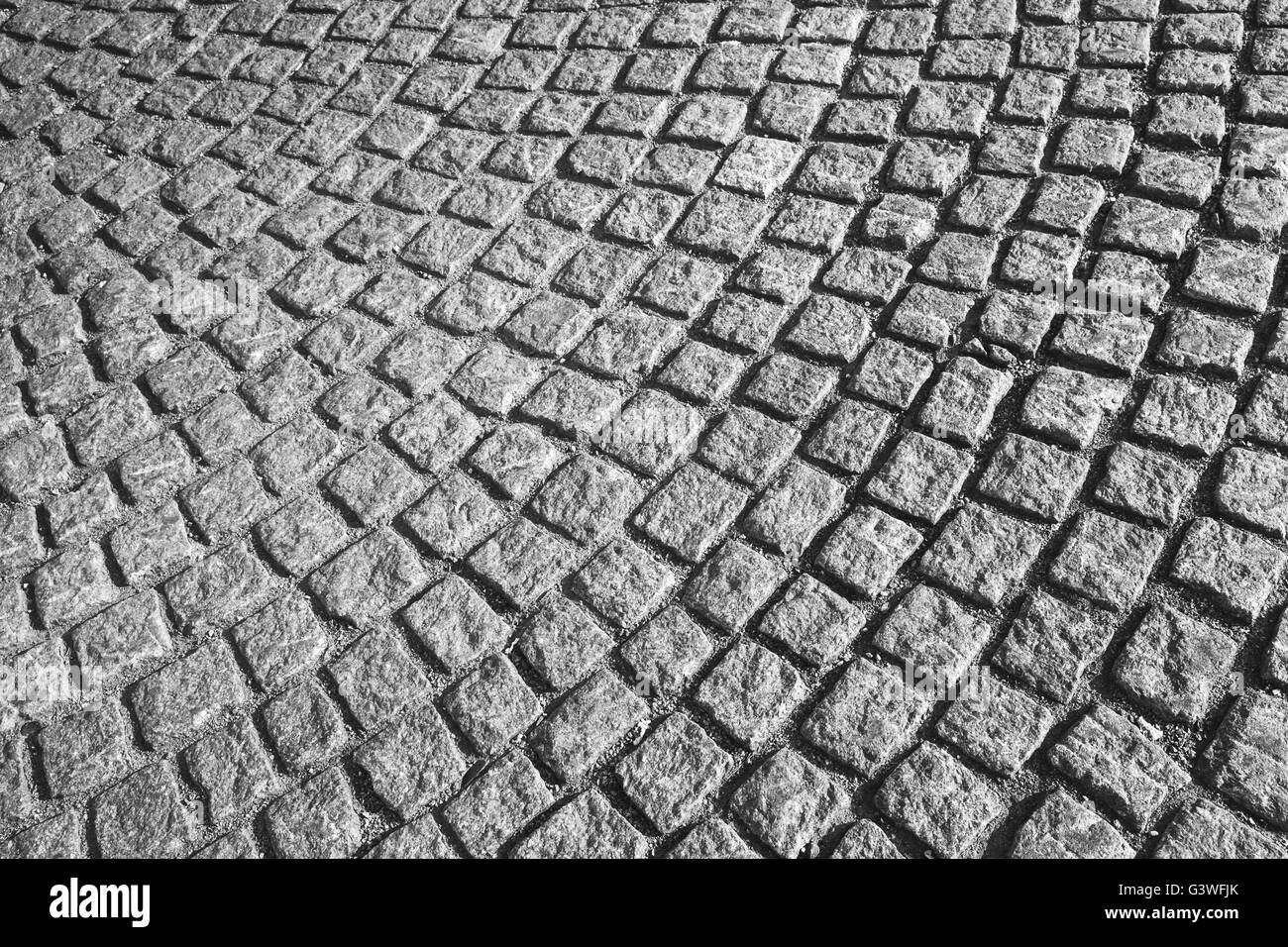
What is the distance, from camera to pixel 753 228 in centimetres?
388

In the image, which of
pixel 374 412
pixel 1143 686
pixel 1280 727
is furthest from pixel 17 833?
pixel 1280 727

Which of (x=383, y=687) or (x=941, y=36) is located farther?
(x=941, y=36)

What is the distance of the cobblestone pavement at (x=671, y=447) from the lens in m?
2.71

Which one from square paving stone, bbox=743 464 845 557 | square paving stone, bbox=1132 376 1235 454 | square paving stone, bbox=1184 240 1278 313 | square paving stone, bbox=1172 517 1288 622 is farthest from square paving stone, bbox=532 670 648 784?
square paving stone, bbox=1184 240 1278 313

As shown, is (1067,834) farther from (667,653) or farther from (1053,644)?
(667,653)

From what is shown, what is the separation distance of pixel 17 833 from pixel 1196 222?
4034 mm

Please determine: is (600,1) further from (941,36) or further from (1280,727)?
(1280,727)

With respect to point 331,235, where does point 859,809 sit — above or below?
below

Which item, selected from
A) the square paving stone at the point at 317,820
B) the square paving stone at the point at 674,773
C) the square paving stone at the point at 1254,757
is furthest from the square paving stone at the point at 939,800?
the square paving stone at the point at 317,820

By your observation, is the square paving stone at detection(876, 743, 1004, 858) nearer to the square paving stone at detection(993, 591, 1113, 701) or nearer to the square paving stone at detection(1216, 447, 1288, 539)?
the square paving stone at detection(993, 591, 1113, 701)

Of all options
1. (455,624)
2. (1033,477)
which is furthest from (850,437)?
(455,624)

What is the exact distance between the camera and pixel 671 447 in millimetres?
3367

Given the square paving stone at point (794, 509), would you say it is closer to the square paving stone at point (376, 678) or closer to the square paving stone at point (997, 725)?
the square paving stone at point (997, 725)
